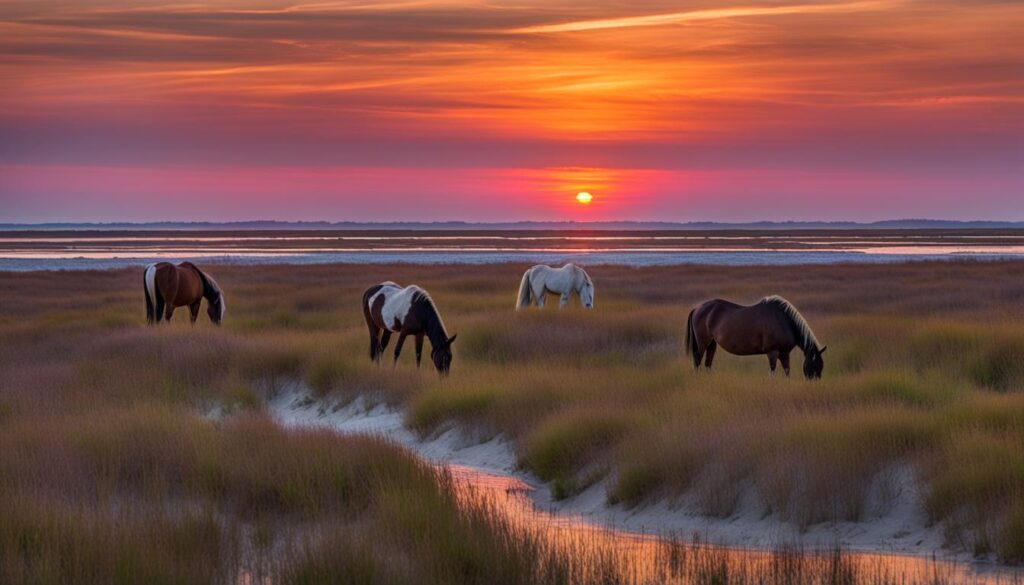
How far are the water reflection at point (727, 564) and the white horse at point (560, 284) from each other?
18.9m

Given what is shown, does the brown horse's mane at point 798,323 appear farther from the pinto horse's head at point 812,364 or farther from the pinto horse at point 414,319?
the pinto horse at point 414,319

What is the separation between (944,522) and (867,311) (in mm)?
21455

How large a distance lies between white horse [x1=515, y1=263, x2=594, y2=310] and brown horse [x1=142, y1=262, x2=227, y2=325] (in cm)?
728

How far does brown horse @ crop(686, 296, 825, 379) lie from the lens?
628 inches

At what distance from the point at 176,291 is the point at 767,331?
15146 millimetres

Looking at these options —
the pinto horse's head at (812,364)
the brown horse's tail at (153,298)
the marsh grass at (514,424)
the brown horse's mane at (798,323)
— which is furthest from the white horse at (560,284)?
the pinto horse's head at (812,364)

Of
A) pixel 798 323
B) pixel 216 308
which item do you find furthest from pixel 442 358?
pixel 216 308

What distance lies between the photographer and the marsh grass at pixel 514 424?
9625 mm

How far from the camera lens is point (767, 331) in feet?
52.4

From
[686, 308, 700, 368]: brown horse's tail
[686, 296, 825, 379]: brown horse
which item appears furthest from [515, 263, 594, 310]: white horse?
[686, 296, 825, 379]: brown horse

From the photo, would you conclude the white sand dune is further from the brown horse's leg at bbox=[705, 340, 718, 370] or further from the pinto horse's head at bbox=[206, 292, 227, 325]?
the pinto horse's head at bbox=[206, 292, 227, 325]

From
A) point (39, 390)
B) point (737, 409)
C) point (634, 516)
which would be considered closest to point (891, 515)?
point (634, 516)

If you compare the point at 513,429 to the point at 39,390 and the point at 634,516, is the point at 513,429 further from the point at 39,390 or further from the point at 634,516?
the point at 39,390

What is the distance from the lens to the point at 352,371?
18.8 meters
